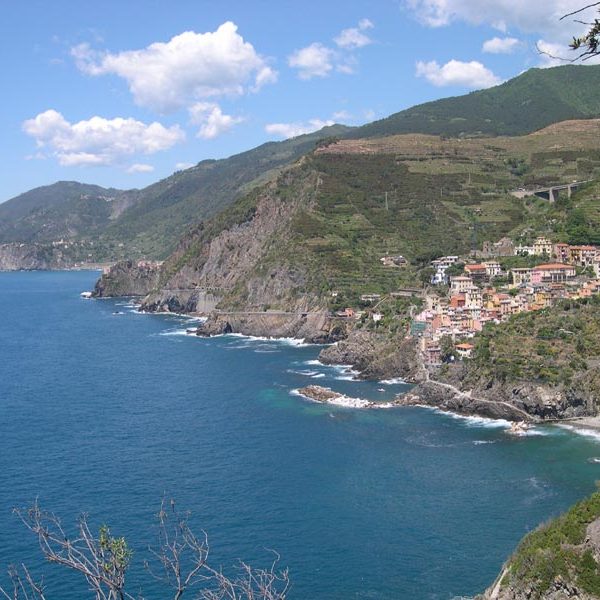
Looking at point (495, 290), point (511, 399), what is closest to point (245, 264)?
point (495, 290)

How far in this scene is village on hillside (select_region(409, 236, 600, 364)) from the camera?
7338cm

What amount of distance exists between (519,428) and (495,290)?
30.6m

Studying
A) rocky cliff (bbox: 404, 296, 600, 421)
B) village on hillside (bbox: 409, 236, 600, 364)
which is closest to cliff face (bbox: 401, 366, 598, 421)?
rocky cliff (bbox: 404, 296, 600, 421)

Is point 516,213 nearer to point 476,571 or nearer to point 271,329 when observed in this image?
point 271,329

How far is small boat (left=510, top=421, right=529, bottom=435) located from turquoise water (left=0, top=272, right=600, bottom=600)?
703 millimetres

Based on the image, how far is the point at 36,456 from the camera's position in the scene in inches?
1992

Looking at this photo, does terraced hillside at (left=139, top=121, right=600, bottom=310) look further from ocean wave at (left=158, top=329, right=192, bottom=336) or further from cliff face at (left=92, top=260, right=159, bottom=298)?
cliff face at (left=92, top=260, right=159, bottom=298)

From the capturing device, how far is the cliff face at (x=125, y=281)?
165875 mm

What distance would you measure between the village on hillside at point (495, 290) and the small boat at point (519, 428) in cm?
1195

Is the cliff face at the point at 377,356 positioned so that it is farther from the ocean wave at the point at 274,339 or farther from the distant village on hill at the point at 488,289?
the ocean wave at the point at 274,339

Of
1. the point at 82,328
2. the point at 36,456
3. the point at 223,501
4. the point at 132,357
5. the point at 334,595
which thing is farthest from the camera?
the point at 82,328

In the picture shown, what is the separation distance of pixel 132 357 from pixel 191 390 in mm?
19759

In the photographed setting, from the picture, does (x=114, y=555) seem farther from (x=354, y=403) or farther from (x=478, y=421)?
(x=354, y=403)

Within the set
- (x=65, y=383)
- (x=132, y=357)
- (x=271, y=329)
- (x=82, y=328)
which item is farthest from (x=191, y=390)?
(x=82, y=328)
